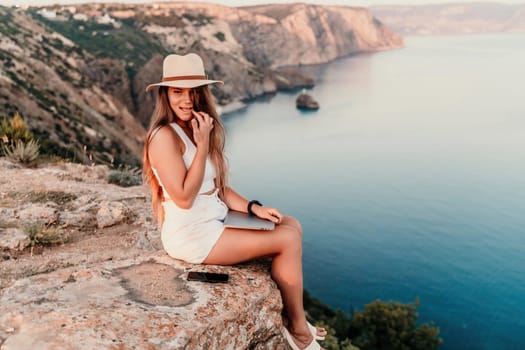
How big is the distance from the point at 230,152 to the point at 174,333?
2171 inches

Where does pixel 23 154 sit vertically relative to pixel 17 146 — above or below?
below

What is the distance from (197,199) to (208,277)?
0.65 meters

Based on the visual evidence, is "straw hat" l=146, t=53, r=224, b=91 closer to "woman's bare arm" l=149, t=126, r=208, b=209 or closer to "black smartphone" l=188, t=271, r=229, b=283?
"woman's bare arm" l=149, t=126, r=208, b=209

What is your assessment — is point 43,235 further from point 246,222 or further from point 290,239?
point 290,239

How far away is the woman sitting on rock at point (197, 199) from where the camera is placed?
3.71 m

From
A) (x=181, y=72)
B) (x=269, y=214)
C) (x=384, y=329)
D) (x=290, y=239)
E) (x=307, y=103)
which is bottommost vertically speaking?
(x=384, y=329)

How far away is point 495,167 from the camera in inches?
1833

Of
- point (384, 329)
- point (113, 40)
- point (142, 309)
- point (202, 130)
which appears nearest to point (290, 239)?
point (202, 130)

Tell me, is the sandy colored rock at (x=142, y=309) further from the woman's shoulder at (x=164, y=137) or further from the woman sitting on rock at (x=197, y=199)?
the woman's shoulder at (x=164, y=137)

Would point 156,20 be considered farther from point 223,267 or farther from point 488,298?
point 223,267

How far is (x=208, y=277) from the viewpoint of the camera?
373 cm

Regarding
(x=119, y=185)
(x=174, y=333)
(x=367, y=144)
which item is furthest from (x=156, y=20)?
(x=174, y=333)

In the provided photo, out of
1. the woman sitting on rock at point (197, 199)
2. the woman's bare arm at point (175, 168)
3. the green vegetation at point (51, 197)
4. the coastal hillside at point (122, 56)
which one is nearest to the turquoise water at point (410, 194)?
the coastal hillside at point (122, 56)

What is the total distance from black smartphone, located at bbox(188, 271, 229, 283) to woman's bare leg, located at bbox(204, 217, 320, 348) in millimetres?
210
